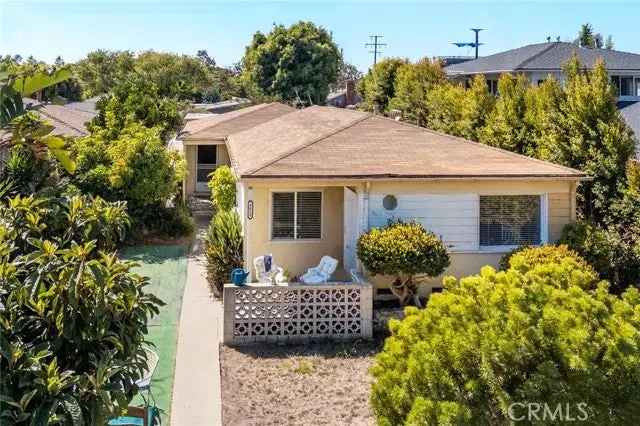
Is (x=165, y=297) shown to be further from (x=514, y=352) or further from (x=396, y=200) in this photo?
(x=514, y=352)

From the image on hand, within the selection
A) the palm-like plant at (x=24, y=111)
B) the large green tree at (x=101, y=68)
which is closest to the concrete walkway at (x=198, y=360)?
the palm-like plant at (x=24, y=111)

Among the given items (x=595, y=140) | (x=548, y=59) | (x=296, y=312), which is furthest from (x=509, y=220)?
(x=548, y=59)

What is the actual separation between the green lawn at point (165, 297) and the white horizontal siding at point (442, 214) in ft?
15.3

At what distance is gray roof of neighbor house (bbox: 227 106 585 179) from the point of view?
13828 mm

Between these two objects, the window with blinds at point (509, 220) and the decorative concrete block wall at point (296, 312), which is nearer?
the decorative concrete block wall at point (296, 312)

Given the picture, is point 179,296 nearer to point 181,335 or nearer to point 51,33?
point 181,335

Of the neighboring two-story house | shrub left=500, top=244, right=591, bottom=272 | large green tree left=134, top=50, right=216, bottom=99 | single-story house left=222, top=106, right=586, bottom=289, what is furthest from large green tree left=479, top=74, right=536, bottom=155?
large green tree left=134, top=50, right=216, bottom=99

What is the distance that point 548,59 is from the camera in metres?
36.3

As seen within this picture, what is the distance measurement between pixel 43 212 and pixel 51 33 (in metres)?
1.82

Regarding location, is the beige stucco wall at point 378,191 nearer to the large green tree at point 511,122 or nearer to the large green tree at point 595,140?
the large green tree at point 595,140

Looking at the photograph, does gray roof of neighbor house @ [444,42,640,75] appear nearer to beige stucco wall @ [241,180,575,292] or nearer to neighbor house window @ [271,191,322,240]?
beige stucco wall @ [241,180,575,292]

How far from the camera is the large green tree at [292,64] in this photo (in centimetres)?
5800

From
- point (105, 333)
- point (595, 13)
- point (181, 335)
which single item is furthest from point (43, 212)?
point (595, 13)

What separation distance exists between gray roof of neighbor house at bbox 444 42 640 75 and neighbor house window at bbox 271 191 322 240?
2425 centimetres
